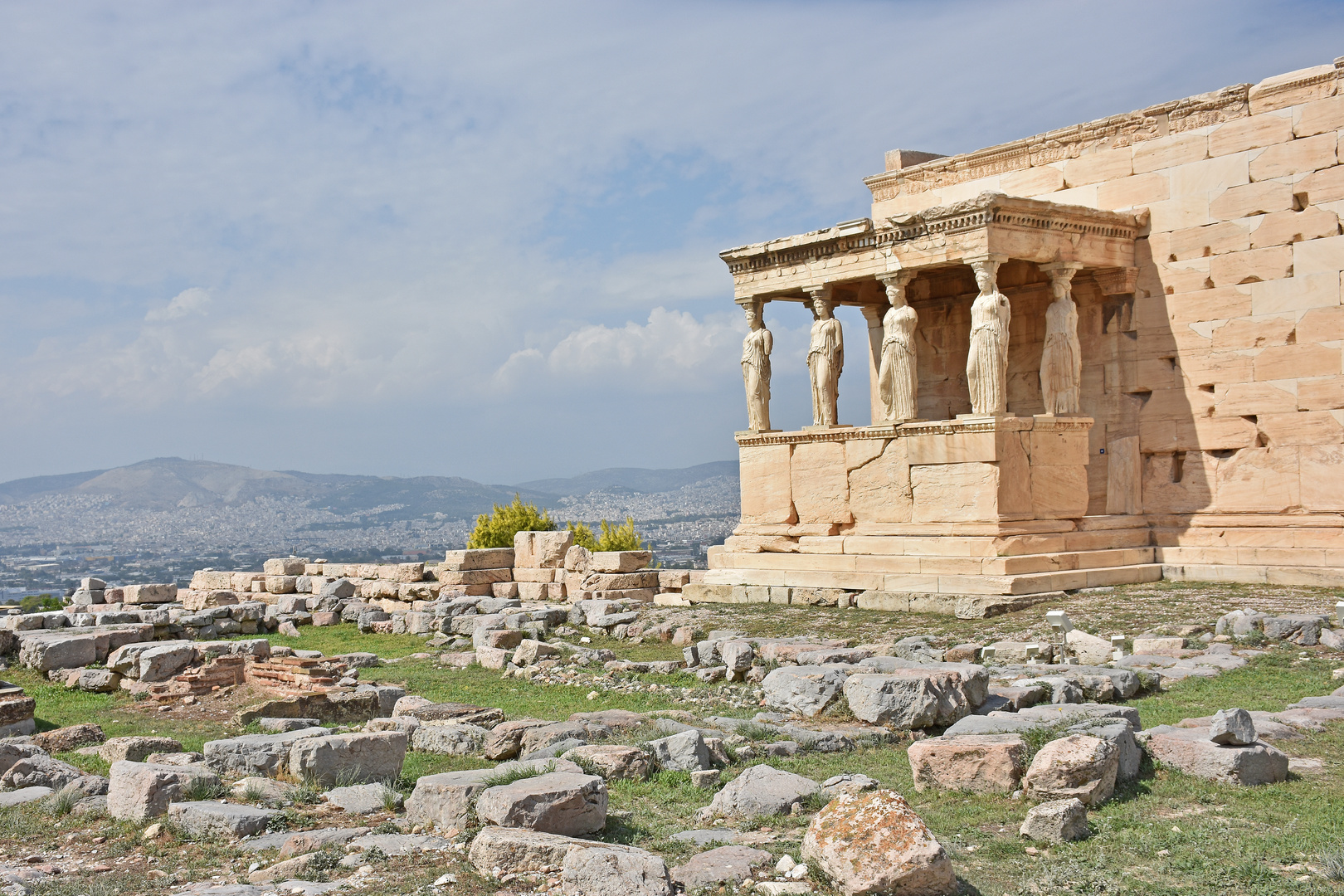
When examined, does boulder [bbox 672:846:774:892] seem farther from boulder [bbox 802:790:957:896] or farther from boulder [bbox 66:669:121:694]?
boulder [bbox 66:669:121:694]

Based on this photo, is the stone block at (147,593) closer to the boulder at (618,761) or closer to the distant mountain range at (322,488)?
the boulder at (618,761)

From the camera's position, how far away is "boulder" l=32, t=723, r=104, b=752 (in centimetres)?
954

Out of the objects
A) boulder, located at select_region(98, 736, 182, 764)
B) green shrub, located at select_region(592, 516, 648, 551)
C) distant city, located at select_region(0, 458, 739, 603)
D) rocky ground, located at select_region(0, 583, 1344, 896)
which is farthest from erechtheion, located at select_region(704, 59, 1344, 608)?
distant city, located at select_region(0, 458, 739, 603)

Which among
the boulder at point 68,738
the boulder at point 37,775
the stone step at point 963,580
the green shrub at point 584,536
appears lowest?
the boulder at point 68,738

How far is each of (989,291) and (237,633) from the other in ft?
40.5

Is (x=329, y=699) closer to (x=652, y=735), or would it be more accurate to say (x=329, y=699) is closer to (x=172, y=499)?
(x=652, y=735)

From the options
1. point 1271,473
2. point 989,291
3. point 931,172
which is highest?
point 931,172

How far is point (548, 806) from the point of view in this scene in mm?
6160

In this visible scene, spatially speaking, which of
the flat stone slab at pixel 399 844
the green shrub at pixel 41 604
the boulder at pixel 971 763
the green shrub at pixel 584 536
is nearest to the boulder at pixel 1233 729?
the boulder at pixel 971 763

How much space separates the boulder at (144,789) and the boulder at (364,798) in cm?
81

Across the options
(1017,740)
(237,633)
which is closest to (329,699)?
(1017,740)

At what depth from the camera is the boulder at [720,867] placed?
5.45 m

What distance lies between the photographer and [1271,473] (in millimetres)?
16250

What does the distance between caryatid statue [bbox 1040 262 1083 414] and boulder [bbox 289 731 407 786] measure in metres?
11.3
